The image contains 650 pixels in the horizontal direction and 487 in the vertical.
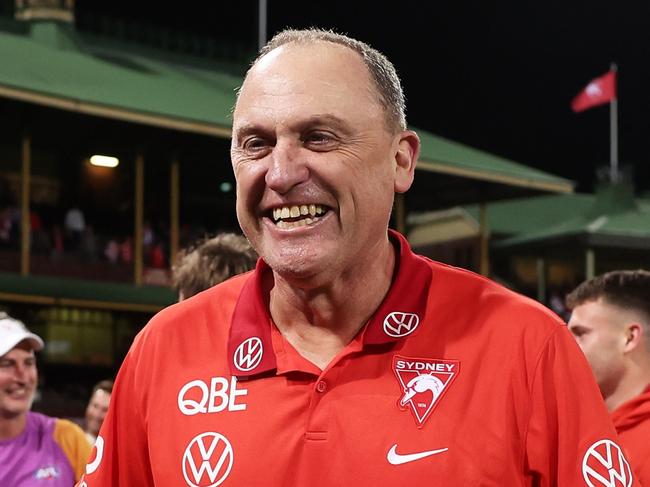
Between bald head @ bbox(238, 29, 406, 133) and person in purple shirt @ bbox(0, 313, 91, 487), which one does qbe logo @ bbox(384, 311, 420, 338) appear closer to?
bald head @ bbox(238, 29, 406, 133)

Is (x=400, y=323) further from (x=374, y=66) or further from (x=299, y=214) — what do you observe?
(x=374, y=66)

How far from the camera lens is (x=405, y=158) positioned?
Answer: 2.55m

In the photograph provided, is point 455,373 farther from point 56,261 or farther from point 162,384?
point 56,261

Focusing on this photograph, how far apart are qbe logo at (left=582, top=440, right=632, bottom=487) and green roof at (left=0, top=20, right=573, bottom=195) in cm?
1618

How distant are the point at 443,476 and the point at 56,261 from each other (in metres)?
18.5

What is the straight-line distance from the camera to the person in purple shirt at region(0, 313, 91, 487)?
576 cm

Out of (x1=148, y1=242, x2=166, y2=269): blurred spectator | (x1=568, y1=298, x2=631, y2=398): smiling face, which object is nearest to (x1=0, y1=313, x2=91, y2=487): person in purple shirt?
(x1=568, y1=298, x2=631, y2=398): smiling face

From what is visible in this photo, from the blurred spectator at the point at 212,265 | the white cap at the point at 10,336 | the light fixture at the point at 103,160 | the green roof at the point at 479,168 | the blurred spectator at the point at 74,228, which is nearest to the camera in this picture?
the blurred spectator at the point at 212,265

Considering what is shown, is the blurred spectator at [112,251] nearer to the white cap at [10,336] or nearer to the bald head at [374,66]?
the white cap at [10,336]

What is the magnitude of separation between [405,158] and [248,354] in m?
0.49

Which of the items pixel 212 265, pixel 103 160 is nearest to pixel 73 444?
pixel 212 265

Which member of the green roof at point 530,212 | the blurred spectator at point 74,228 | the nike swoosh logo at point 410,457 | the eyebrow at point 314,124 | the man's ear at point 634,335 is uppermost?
the green roof at point 530,212

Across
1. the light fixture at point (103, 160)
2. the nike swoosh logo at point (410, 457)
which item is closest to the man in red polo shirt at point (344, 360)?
the nike swoosh logo at point (410, 457)

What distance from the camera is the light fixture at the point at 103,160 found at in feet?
73.8
